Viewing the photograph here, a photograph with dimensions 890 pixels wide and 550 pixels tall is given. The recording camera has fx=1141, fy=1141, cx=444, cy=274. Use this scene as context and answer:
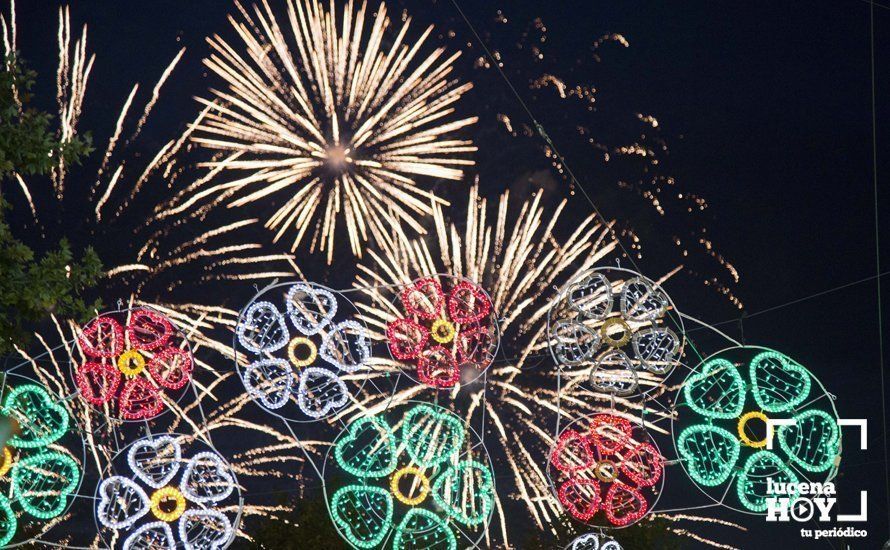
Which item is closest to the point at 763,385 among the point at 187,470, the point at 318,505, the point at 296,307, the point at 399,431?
the point at 399,431

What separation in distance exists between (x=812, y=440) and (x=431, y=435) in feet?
12.3

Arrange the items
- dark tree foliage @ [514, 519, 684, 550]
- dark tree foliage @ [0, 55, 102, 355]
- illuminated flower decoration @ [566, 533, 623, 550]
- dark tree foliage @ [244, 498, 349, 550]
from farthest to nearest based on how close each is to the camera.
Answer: dark tree foliage @ [514, 519, 684, 550]
dark tree foliage @ [244, 498, 349, 550]
illuminated flower decoration @ [566, 533, 623, 550]
dark tree foliage @ [0, 55, 102, 355]

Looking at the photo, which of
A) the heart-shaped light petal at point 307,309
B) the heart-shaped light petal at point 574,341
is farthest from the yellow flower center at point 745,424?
the heart-shaped light petal at point 307,309

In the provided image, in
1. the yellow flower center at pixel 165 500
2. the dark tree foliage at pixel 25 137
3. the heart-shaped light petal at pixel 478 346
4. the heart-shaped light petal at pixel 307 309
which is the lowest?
the yellow flower center at pixel 165 500

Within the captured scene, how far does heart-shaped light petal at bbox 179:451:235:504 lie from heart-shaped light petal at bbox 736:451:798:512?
4.98m

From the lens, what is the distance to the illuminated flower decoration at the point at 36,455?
1037 centimetres

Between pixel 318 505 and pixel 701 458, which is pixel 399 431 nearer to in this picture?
pixel 701 458

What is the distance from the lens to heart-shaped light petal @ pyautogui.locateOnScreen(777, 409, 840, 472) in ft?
36.7

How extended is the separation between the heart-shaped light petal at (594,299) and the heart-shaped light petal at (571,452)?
1.25 m

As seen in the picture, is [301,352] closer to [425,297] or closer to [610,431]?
[425,297]

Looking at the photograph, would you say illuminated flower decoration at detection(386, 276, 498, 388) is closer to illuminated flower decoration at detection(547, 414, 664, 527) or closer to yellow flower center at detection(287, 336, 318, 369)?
yellow flower center at detection(287, 336, 318, 369)

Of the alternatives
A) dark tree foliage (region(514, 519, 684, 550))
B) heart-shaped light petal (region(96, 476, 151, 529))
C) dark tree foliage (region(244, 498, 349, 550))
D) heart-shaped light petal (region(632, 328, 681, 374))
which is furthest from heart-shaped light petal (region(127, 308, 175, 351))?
dark tree foliage (region(514, 519, 684, 550))

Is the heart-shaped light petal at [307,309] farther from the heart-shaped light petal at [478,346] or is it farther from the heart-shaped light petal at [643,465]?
the heart-shaped light petal at [643,465]

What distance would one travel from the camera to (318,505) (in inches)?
650
